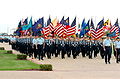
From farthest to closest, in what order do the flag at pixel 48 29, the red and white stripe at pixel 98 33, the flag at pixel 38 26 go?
the flag at pixel 38 26 → the red and white stripe at pixel 98 33 → the flag at pixel 48 29

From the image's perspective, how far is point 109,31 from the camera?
30156mm

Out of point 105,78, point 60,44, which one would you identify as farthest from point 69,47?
point 105,78

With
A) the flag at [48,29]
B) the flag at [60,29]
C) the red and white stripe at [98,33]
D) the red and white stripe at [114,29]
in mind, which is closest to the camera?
the flag at [48,29]

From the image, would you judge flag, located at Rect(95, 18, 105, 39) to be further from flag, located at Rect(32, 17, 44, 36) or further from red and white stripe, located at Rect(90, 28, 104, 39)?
flag, located at Rect(32, 17, 44, 36)

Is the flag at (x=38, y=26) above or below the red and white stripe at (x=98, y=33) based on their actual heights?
above

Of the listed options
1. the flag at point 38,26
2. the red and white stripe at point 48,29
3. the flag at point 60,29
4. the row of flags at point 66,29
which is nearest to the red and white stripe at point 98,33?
the row of flags at point 66,29

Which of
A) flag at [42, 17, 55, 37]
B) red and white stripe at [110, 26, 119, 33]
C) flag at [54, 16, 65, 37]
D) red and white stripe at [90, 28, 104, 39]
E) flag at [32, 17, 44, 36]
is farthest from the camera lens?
red and white stripe at [110, 26, 119, 33]

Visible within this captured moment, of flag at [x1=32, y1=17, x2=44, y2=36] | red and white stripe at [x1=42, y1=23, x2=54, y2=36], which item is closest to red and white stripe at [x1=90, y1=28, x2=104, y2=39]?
red and white stripe at [x1=42, y1=23, x2=54, y2=36]

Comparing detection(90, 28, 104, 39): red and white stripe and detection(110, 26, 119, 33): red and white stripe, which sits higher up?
detection(110, 26, 119, 33): red and white stripe

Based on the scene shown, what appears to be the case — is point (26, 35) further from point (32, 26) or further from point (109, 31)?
point (109, 31)

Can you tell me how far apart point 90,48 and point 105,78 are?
50.5 feet

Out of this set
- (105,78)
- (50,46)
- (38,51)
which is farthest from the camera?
(50,46)

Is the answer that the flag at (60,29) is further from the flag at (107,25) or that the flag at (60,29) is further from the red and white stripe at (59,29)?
the flag at (107,25)

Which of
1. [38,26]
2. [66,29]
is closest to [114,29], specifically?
[66,29]
